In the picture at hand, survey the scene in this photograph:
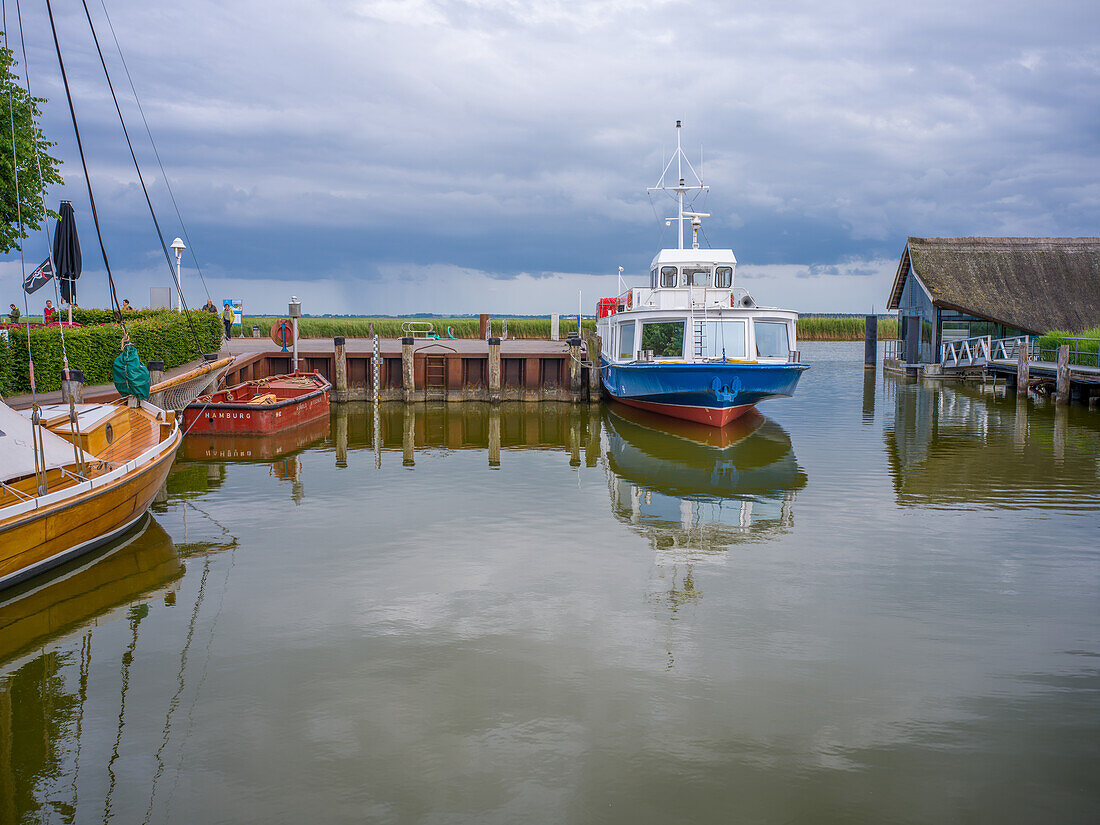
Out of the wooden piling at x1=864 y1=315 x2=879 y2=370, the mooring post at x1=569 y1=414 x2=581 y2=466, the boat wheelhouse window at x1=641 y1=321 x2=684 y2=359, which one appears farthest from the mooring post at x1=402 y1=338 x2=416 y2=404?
the wooden piling at x1=864 y1=315 x2=879 y2=370

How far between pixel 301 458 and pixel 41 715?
11.9 meters

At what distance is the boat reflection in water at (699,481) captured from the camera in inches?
494

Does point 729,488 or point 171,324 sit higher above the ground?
point 171,324

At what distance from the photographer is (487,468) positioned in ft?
57.8

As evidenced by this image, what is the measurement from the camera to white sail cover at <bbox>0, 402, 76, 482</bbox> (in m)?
9.60

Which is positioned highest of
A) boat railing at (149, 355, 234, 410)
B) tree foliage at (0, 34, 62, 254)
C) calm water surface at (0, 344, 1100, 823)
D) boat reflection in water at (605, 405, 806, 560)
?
tree foliage at (0, 34, 62, 254)

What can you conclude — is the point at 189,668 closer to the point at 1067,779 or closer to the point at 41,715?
the point at 41,715

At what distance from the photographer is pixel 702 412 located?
22453mm

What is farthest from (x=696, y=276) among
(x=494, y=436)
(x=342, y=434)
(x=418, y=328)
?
(x=418, y=328)

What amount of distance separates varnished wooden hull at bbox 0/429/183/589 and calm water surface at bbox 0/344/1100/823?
1.02 feet

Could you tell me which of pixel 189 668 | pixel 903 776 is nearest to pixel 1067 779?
pixel 903 776

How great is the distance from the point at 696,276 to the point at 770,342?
3652mm

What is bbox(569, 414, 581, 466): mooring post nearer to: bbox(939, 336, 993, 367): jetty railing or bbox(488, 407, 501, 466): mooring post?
bbox(488, 407, 501, 466): mooring post

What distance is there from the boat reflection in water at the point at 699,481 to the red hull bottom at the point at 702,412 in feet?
0.78
